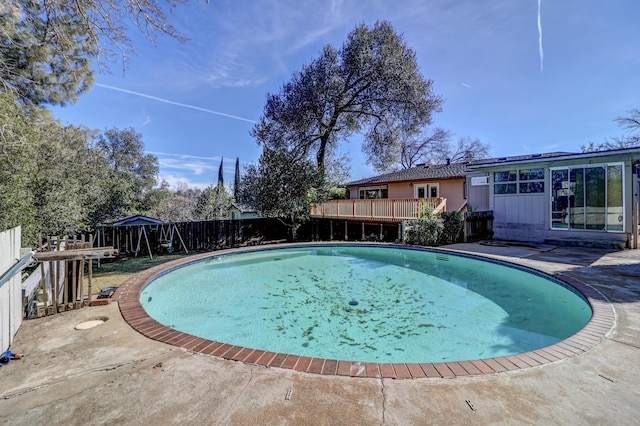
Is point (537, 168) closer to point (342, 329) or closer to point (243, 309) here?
point (342, 329)

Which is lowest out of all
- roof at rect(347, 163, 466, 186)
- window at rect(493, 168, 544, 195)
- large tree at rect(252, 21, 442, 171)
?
window at rect(493, 168, 544, 195)

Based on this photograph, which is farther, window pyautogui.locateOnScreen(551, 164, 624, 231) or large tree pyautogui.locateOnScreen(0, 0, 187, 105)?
window pyautogui.locateOnScreen(551, 164, 624, 231)

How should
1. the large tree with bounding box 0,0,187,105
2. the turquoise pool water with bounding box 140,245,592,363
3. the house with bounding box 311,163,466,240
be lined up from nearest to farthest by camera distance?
1. the large tree with bounding box 0,0,187,105
2. the turquoise pool water with bounding box 140,245,592,363
3. the house with bounding box 311,163,466,240

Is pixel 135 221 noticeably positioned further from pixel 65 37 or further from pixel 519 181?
pixel 519 181

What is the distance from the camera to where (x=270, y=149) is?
14.1 m

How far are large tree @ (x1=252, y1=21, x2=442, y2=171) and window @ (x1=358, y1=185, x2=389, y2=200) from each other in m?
5.04

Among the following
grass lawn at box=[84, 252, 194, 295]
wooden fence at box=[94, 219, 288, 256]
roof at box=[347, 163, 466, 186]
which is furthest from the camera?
roof at box=[347, 163, 466, 186]

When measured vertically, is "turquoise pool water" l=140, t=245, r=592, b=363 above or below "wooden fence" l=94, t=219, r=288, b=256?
below

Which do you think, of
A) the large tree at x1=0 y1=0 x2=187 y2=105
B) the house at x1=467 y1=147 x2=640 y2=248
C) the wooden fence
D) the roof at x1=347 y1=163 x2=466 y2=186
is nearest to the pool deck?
the large tree at x1=0 y1=0 x2=187 y2=105

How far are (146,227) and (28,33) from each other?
6902mm

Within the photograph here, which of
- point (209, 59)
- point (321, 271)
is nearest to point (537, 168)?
point (321, 271)

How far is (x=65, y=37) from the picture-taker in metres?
4.49

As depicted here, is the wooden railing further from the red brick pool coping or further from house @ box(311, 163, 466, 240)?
the red brick pool coping

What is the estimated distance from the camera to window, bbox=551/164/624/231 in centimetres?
970
